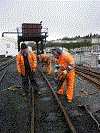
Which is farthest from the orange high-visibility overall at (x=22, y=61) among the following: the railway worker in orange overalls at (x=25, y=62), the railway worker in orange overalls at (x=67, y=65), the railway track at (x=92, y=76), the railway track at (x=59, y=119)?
the railway track at (x=92, y=76)

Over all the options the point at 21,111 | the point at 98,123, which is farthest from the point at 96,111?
the point at 21,111

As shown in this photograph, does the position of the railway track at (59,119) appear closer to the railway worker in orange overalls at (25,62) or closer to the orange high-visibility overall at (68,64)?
the orange high-visibility overall at (68,64)

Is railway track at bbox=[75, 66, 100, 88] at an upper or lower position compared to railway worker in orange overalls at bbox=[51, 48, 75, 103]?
lower

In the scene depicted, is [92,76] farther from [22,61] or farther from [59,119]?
[59,119]

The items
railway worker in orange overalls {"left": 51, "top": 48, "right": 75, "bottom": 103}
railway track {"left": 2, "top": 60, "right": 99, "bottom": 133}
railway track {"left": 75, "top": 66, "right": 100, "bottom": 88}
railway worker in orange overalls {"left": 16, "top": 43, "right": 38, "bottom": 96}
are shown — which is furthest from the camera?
railway track {"left": 75, "top": 66, "right": 100, "bottom": 88}

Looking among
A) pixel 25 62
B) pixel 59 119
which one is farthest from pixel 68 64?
pixel 59 119

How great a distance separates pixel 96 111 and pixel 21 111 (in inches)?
80.2

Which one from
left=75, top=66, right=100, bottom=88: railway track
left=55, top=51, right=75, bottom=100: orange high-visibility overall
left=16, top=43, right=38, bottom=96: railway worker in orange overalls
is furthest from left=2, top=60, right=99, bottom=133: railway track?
left=75, top=66, right=100, bottom=88: railway track

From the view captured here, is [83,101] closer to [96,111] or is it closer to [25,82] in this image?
[96,111]

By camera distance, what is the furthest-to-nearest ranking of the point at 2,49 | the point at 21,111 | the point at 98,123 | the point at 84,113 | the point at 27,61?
1. the point at 2,49
2. the point at 27,61
3. the point at 21,111
4. the point at 84,113
5. the point at 98,123

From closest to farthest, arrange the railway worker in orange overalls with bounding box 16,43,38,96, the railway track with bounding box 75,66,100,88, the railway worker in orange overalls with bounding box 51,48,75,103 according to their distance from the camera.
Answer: the railway worker in orange overalls with bounding box 51,48,75,103 → the railway worker in orange overalls with bounding box 16,43,38,96 → the railway track with bounding box 75,66,100,88

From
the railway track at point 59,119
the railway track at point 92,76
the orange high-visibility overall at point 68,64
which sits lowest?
the railway track at point 59,119

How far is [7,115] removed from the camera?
3.74 meters

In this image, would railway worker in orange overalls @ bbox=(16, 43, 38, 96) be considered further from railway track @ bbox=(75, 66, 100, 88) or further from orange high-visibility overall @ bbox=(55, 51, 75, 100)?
railway track @ bbox=(75, 66, 100, 88)
